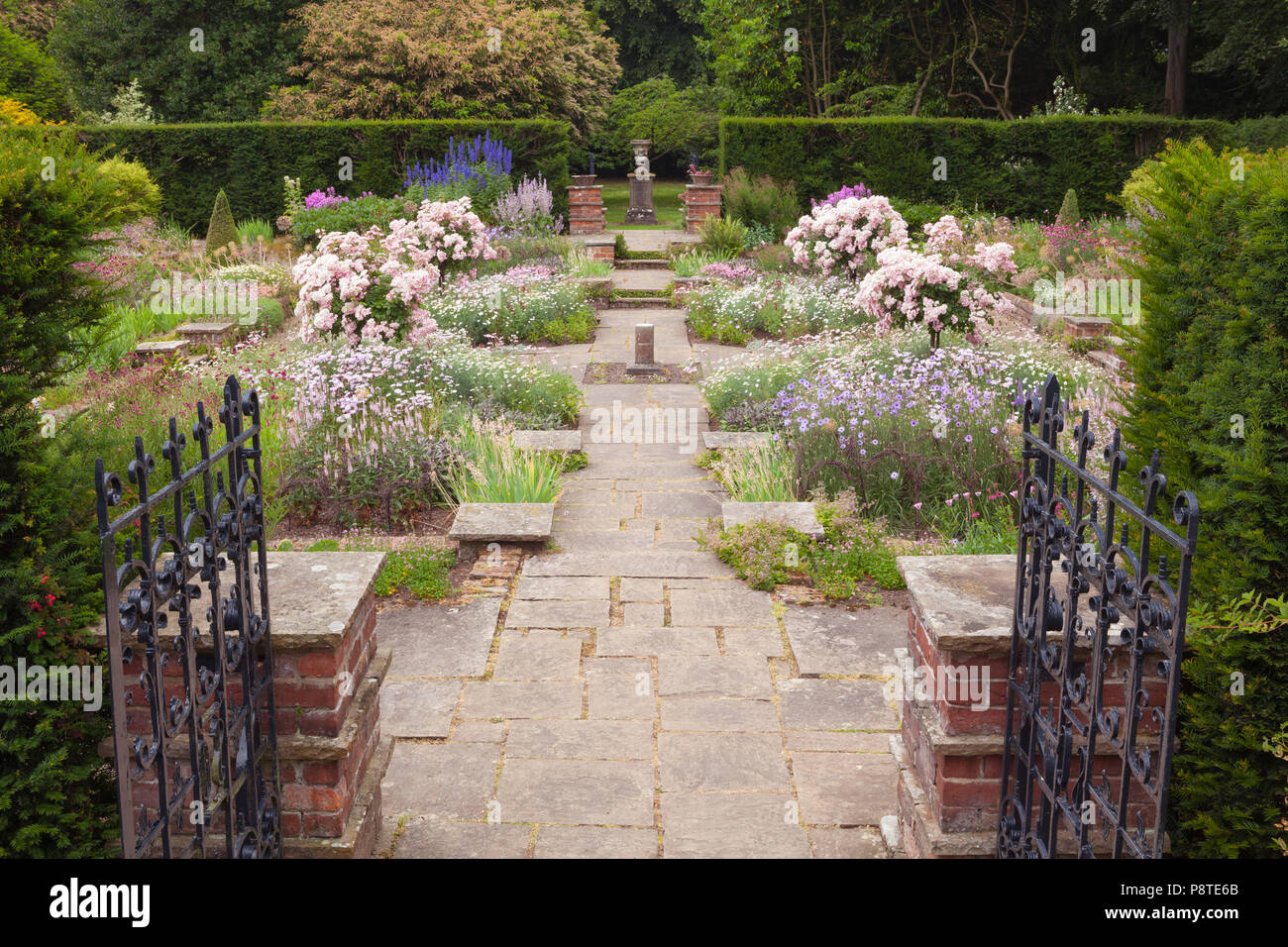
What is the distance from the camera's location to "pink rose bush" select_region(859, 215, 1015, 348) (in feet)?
27.3

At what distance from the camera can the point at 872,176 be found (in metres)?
18.8

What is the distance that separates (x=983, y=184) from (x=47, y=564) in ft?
59.8

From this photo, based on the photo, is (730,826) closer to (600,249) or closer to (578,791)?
(578,791)

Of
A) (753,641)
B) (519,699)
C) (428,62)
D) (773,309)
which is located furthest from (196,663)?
(428,62)

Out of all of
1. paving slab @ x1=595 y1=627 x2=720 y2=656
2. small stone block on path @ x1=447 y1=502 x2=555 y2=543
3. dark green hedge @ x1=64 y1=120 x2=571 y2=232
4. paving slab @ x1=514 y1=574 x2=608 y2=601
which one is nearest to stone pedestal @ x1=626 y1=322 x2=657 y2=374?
small stone block on path @ x1=447 y1=502 x2=555 y2=543

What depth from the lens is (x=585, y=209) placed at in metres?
20.2

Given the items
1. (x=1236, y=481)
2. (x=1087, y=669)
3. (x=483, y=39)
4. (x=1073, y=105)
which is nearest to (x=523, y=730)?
(x=1087, y=669)

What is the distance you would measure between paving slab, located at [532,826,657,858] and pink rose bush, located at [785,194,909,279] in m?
8.13

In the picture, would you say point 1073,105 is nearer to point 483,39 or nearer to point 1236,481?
point 483,39

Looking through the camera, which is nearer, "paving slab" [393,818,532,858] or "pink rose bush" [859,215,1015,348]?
"paving slab" [393,818,532,858]

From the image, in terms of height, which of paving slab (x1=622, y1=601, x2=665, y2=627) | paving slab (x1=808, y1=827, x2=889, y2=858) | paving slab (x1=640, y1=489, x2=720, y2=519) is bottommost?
paving slab (x1=808, y1=827, x2=889, y2=858)

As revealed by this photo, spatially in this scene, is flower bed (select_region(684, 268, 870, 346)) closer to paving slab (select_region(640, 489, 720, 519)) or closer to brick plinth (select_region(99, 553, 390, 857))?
paving slab (select_region(640, 489, 720, 519))

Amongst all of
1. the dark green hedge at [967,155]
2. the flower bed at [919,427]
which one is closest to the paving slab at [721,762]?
the flower bed at [919,427]

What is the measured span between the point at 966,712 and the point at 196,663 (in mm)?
2011
